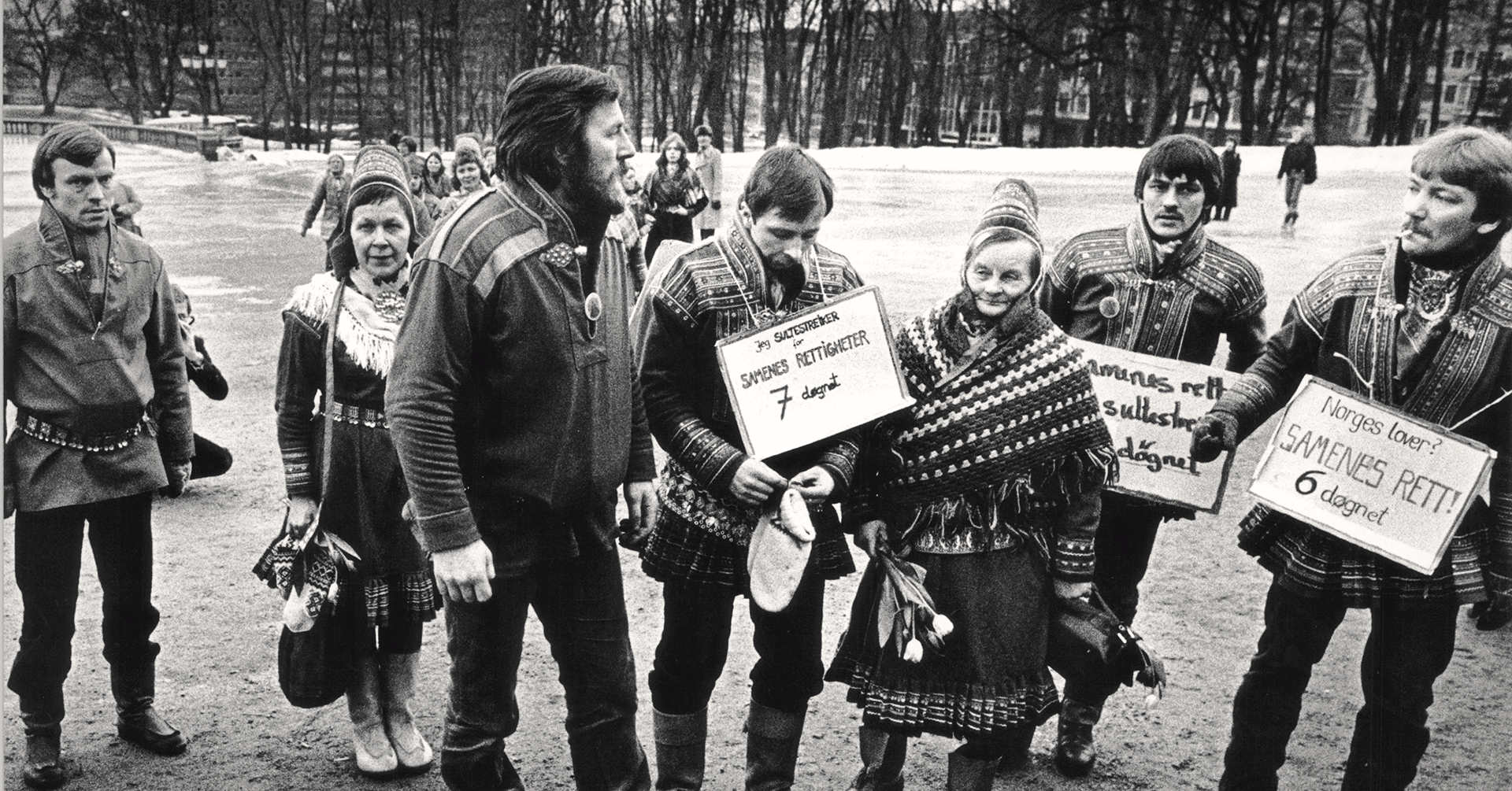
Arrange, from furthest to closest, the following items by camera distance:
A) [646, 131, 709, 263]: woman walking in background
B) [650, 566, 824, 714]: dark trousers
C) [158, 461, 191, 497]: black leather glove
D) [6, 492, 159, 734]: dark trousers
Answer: [646, 131, 709, 263]: woman walking in background < [158, 461, 191, 497]: black leather glove < [6, 492, 159, 734]: dark trousers < [650, 566, 824, 714]: dark trousers

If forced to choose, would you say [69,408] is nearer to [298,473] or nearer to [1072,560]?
[298,473]

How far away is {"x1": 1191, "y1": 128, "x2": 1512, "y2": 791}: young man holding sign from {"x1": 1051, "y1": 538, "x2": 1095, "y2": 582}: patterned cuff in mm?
461

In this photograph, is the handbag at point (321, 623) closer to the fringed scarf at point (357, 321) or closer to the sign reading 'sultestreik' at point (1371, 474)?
the fringed scarf at point (357, 321)

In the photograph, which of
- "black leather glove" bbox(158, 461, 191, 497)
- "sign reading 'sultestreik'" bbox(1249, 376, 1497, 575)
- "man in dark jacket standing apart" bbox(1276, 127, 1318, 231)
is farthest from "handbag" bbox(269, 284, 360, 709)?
"man in dark jacket standing apart" bbox(1276, 127, 1318, 231)

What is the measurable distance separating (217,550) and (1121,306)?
4.20 meters

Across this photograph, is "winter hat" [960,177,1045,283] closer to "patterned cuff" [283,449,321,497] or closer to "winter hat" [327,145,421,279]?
"winter hat" [327,145,421,279]

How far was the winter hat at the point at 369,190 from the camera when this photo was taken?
3.45m

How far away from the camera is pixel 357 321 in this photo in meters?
3.46

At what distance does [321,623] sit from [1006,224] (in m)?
2.22

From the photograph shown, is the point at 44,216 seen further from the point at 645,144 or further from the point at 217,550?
the point at 645,144

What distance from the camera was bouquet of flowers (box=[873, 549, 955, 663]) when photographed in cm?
296

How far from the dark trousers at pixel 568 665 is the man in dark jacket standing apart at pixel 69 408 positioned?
1.36 metres

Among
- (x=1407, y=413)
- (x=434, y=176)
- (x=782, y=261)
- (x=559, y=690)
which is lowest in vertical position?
(x=559, y=690)

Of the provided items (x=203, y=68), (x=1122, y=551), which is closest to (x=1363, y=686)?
(x=1122, y=551)
